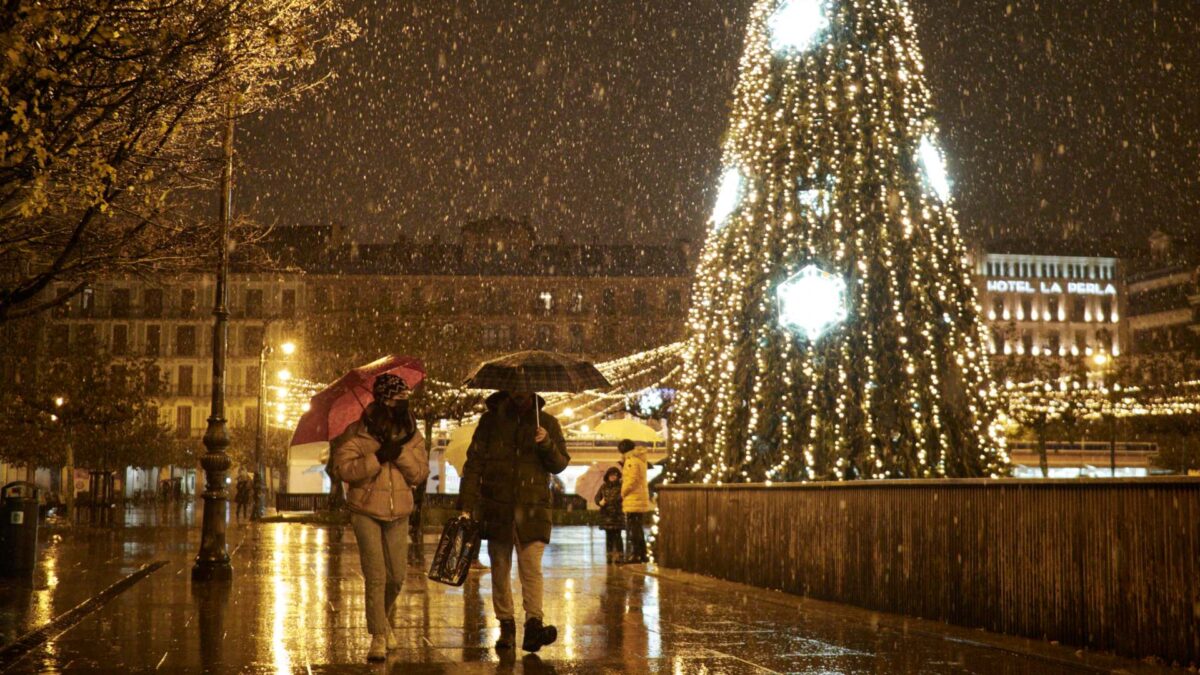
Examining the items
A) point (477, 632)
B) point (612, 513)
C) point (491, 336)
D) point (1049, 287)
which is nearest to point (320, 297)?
point (491, 336)

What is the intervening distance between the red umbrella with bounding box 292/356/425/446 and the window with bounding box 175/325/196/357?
87755 mm

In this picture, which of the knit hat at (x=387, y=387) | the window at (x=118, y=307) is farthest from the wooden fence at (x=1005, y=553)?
the window at (x=118, y=307)

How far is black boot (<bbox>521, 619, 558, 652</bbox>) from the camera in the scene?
9875 mm

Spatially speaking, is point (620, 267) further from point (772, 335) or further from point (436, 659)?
point (436, 659)

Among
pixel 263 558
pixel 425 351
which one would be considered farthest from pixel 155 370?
pixel 263 558

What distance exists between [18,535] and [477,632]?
790 centimetres

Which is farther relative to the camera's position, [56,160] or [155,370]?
[155,370]

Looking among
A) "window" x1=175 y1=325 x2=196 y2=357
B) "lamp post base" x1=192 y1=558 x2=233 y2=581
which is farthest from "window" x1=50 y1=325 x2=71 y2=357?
"window" x1=175 y1=325 x2=196 y2=357

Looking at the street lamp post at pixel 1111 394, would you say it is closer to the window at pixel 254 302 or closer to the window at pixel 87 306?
the window at pixel 254 302

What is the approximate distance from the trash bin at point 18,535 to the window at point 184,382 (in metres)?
78.9

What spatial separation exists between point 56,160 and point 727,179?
10.9 meters

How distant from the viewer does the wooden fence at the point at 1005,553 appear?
357 inches

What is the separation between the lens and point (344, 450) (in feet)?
31.4

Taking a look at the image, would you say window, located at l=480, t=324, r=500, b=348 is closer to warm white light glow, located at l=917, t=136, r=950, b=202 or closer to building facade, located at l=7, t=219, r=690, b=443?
building facade, located at l=7, t=219, r=690, b=443
